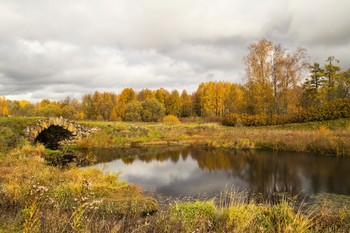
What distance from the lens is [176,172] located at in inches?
620

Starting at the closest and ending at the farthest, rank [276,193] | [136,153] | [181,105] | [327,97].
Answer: [276,193] < [136,153] < [327,97] < [181,105]

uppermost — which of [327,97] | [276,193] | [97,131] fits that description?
[327,97]

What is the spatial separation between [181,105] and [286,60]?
40879 mm

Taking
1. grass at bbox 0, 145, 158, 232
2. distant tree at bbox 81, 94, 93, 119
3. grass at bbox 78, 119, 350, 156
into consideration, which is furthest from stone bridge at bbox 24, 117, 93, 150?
distant tree at bbox 81, 94, 93, 119

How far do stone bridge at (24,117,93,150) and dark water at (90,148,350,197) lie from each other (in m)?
4.55

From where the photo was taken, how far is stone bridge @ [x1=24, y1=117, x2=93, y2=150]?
869 inches

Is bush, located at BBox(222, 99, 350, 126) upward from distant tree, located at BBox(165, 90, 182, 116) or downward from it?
downward

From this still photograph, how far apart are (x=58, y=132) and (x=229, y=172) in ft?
59.3

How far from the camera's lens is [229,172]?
15.2 meters

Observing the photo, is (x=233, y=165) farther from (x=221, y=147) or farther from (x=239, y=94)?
(x=239, y=94)

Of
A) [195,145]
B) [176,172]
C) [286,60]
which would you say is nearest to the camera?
[176,172]

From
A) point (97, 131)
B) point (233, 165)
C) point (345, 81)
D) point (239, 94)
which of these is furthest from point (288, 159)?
point (239, 94)

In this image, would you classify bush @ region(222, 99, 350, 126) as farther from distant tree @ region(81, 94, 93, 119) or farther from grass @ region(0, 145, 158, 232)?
distant tree @ region(81, 94, 93, 119)

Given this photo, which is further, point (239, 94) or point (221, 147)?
point (239, 94)
